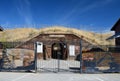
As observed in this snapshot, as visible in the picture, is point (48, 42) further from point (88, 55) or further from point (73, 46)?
point (88, 55)

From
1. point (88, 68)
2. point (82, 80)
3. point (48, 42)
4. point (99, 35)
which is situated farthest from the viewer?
point (99, 35)

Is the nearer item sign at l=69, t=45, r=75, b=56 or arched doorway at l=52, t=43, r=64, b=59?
sign at l=69, t=45, r=75, b=56

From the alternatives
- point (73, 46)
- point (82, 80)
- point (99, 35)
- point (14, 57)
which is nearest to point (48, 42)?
point (73, 46)

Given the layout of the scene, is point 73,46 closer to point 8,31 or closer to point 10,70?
point 10,70

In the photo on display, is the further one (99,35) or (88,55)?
(99,35)

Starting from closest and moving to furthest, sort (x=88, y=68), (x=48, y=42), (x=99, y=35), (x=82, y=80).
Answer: (x=82, y=80) < (x=88, y=68) < (x=48, y=42) < (x=99, y=35)

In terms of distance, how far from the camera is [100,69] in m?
18.5

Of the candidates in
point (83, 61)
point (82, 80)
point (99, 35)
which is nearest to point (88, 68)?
point (83, 61)

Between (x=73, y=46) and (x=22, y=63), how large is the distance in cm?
2287

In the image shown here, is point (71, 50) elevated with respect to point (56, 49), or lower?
lower

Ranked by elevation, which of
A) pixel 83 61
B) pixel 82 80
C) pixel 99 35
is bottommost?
pixel 82 80

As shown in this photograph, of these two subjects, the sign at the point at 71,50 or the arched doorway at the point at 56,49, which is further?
the arched doorway at the point at 56,49

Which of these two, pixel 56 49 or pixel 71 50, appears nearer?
pixel 71 50

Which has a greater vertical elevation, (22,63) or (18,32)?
(18,32)
